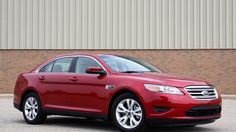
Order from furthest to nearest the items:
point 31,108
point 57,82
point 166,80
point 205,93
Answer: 1. point 31,108
2. point 57,82
3. point 205,93
4. point 166,80

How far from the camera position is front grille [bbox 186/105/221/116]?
33.2ft

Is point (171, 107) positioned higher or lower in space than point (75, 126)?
higher

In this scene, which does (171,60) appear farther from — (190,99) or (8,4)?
(190,99)

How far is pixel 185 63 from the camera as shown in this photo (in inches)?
1118

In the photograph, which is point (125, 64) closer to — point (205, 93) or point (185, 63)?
point (205, 93)

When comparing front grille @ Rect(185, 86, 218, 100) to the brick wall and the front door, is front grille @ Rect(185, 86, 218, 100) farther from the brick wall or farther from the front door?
the brick wall

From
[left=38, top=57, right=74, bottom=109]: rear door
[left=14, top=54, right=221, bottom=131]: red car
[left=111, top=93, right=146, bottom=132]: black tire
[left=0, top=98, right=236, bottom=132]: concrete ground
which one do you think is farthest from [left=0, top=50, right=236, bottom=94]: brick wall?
[left=111, top=93, right=146, bottom=132]: black tire

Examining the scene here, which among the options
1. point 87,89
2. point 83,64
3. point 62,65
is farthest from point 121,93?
point 62,65

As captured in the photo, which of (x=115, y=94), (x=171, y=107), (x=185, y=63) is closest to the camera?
(x=171, y=107)

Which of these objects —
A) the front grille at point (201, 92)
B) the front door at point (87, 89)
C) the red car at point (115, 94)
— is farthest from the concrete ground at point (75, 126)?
the front grille at point (201, 92)

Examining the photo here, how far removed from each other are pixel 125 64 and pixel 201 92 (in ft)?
5.88

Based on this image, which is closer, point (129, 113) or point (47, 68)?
point (129, 113)

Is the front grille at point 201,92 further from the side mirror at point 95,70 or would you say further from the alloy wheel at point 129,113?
the side mirror at point 95,70

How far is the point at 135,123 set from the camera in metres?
10.3
